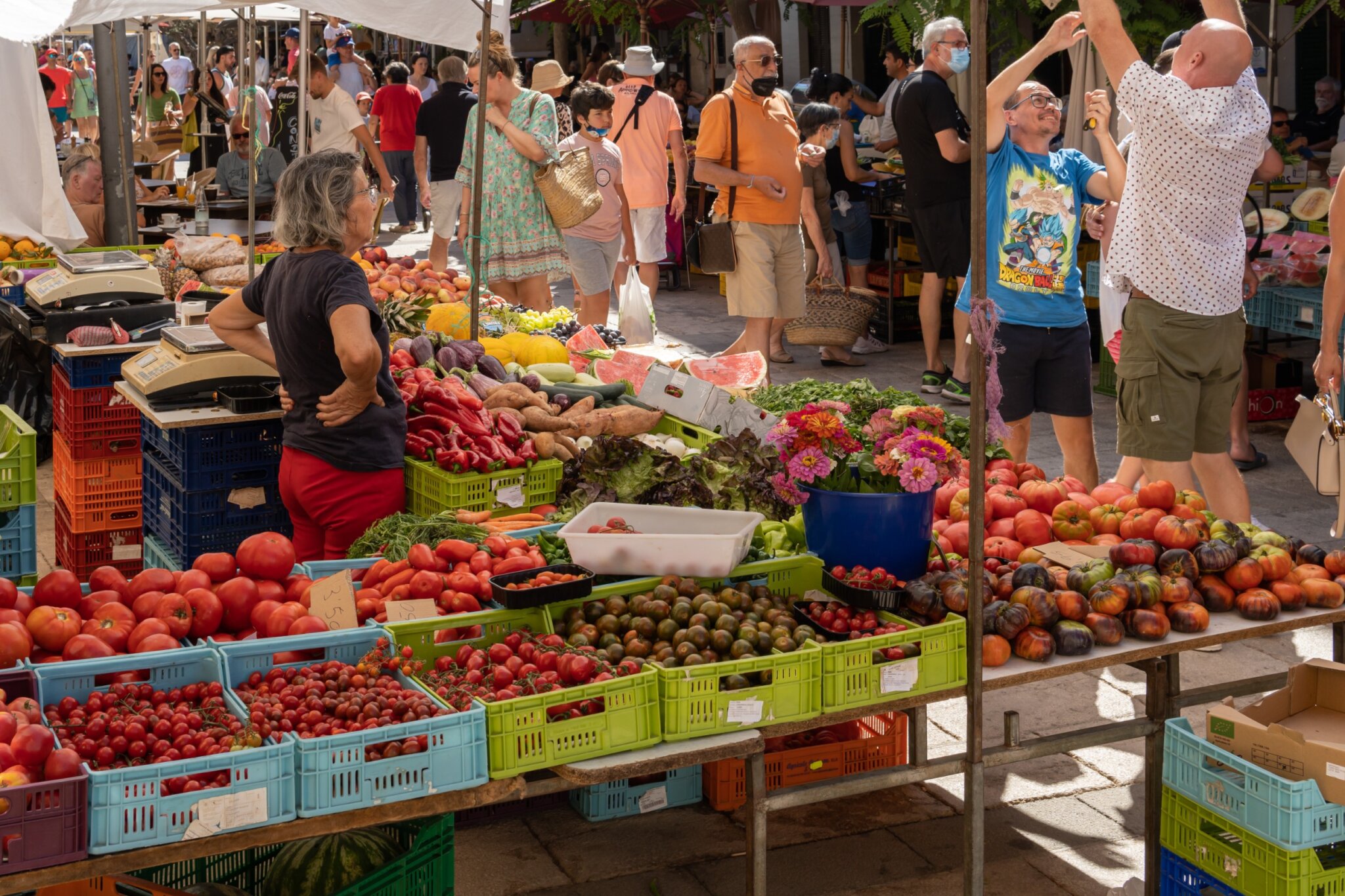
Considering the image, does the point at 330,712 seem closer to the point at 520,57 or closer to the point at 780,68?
the point at 780,68

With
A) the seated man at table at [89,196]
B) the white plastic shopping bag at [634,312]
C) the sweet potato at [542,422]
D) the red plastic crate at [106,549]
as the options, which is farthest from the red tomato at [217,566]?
the seated man at table at [89,196]

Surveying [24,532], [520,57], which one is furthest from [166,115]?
[24,532]

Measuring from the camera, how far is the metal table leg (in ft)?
10.7

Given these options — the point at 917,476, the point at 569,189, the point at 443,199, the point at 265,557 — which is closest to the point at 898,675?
the point at 917,476

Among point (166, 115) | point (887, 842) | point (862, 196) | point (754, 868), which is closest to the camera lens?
point (754, 868)

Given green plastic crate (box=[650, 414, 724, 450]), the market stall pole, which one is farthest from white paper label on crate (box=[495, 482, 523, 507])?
the market stall pole

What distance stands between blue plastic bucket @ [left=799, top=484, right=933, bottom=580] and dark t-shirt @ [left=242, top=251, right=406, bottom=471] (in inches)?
60.3

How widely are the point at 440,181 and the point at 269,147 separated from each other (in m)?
1.47

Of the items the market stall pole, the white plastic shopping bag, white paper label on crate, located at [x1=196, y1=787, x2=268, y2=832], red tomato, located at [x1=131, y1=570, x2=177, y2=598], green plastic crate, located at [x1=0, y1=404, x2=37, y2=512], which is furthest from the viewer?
A: the market stall pole

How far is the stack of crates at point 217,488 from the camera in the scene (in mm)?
4910

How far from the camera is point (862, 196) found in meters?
10.9

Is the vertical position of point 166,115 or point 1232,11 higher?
point 166,115

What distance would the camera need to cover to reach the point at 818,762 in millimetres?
4242

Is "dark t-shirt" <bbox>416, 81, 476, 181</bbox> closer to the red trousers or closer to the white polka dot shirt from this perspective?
the red trousers
